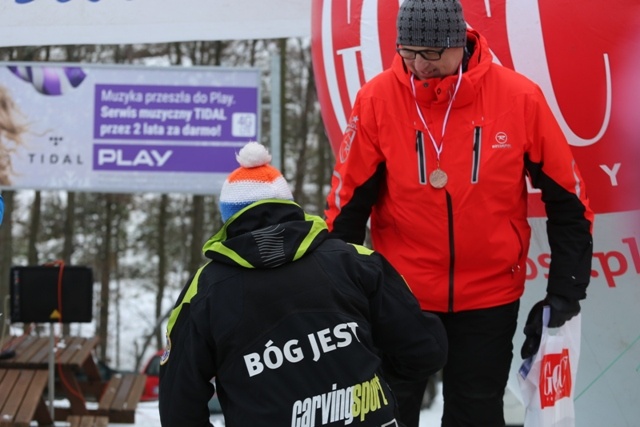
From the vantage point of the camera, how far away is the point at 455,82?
9.74 ft

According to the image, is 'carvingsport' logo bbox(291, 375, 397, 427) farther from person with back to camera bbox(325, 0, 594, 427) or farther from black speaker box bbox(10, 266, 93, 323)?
black speaker box bbox(10, 266, 93, 323)

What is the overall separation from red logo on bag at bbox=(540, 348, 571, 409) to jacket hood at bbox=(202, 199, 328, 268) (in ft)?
3.28

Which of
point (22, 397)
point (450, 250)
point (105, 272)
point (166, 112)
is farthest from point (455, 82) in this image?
point (105, 272)

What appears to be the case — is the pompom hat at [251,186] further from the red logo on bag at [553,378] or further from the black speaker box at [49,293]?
the black speaker box at [49,293]

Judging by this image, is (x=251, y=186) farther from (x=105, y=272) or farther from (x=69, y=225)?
(x=105, y=272)

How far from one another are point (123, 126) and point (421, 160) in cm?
376

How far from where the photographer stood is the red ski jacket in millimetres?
2982

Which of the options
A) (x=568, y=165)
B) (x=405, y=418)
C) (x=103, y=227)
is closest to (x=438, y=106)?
(x=568, y=165)

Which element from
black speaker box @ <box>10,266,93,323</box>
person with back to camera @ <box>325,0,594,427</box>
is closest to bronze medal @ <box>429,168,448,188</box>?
person with back to camera @ <box>325,0,594,427</box>

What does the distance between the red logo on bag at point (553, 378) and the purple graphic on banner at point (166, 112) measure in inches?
144

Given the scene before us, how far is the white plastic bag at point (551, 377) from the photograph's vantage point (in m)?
3.05

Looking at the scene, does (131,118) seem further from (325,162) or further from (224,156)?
(325,162)

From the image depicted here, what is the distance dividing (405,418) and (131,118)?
374cm

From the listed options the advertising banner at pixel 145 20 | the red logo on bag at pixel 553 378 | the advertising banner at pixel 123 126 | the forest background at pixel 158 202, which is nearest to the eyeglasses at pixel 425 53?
the red logo on bag at pixel 553 378
